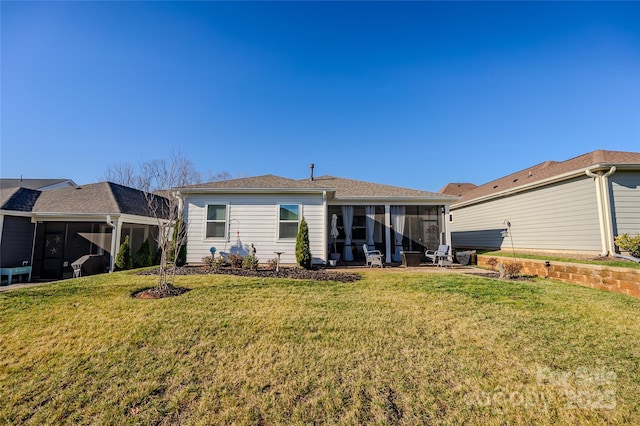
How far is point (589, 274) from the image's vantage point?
717 centimetres

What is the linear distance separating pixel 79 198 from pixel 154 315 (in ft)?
37.8

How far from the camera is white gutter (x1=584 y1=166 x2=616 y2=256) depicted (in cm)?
807

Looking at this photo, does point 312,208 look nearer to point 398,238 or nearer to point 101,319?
point 398,238

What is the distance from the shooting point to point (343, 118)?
1504 centimetres

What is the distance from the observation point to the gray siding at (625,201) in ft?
26.7

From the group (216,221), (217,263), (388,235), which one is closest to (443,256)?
(388,235)

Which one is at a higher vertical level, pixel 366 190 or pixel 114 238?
pixel 366 190

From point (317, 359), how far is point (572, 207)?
10630 millimetres

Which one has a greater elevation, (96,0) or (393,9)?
(393,9)

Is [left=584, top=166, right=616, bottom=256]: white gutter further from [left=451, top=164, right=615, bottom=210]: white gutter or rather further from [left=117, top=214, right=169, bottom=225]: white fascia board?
[left=117, top=214, right=169, bottom=225]: white fascia board

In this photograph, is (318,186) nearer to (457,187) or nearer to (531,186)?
(531,186)

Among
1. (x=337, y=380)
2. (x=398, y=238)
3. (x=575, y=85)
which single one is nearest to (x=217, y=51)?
(x=398, y=238)

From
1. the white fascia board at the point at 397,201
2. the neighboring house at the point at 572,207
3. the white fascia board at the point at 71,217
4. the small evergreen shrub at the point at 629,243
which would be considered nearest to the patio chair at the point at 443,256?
the white fascia board at the point at 397,201

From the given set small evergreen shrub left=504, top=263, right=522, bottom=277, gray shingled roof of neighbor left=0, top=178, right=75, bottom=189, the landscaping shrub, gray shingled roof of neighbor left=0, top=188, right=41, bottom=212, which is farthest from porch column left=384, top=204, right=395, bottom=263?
gray shingled roof of neighbor left=0, top=178, right=75, bottom=189
